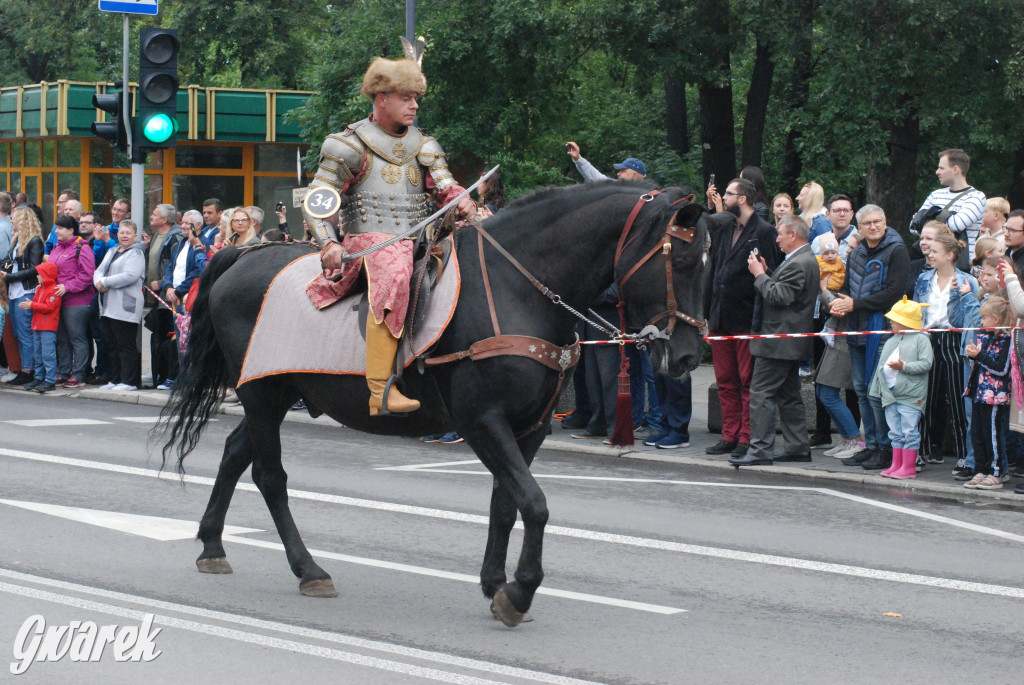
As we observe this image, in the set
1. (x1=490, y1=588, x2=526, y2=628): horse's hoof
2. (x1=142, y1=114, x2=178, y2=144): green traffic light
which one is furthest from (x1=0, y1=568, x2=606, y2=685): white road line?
(x1=142, y1=114, x2=178, y2=144): green traffic light

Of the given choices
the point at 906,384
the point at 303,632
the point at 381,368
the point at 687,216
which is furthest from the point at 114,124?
the point at 687,216

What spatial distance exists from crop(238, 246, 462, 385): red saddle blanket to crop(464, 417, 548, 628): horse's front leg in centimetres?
55

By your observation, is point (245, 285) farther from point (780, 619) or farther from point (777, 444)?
point (777, 444)

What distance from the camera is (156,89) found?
53.4 ft

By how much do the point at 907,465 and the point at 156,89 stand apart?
9.56 metres

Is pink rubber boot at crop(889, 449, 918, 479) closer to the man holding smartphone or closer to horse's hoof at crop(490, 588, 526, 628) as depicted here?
horse's hoof at crop(490, 588, 526, 628)

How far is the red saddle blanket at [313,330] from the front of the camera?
6.69 metres

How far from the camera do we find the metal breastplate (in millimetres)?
6906

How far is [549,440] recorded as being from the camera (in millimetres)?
13367

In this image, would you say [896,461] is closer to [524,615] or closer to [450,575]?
[450,575]

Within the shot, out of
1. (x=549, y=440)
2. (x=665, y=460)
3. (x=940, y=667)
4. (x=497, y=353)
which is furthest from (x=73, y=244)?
(x=940, y=667)

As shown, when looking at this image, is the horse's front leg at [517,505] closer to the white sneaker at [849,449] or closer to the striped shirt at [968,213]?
the white sneaker at [849,449]

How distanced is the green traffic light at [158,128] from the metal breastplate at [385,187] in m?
10.0

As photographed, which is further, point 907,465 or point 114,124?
point 114,124
